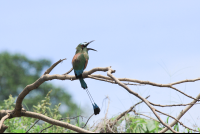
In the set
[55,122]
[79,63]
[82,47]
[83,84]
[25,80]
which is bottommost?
[55,122]

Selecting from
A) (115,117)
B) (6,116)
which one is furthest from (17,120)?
(115,117)

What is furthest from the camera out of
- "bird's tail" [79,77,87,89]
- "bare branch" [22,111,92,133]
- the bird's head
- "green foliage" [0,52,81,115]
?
"green foliage" [0,52,81,115]

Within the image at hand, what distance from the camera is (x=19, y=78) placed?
47.1 ft

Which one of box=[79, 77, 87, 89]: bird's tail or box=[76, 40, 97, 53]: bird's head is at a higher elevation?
box=[76, 40, 97, 53]: bird's head

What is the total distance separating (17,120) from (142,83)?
3368mm

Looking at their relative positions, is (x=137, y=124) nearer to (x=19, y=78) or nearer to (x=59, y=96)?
(x=59, y=96)

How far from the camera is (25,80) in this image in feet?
46.5

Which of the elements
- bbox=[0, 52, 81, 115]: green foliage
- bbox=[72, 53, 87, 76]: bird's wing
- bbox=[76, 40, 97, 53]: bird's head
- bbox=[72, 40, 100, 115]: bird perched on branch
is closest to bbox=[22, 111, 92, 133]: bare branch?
bbox=[72, 40, 100, 115]: bird perched on branch

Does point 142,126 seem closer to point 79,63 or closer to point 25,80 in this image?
point 79,63

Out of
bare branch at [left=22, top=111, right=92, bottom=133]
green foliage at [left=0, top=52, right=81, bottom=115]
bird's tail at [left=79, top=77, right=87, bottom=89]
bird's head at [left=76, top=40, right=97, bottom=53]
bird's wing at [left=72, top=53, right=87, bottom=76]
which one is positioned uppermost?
green foliage at [left=0, top=52, right=81, bottom=115]

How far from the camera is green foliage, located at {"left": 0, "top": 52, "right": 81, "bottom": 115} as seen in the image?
1345cm

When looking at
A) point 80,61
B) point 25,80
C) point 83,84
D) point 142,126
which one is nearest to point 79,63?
point 80,61

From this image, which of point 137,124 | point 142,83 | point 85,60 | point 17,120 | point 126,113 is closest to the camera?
point 142,83

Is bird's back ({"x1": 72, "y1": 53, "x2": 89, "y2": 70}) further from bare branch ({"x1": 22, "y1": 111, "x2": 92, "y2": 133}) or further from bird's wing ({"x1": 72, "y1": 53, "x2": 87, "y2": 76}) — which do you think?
bare branch ({"x1": 22, "y1": 111, "x2": 92, "y2": 133})
